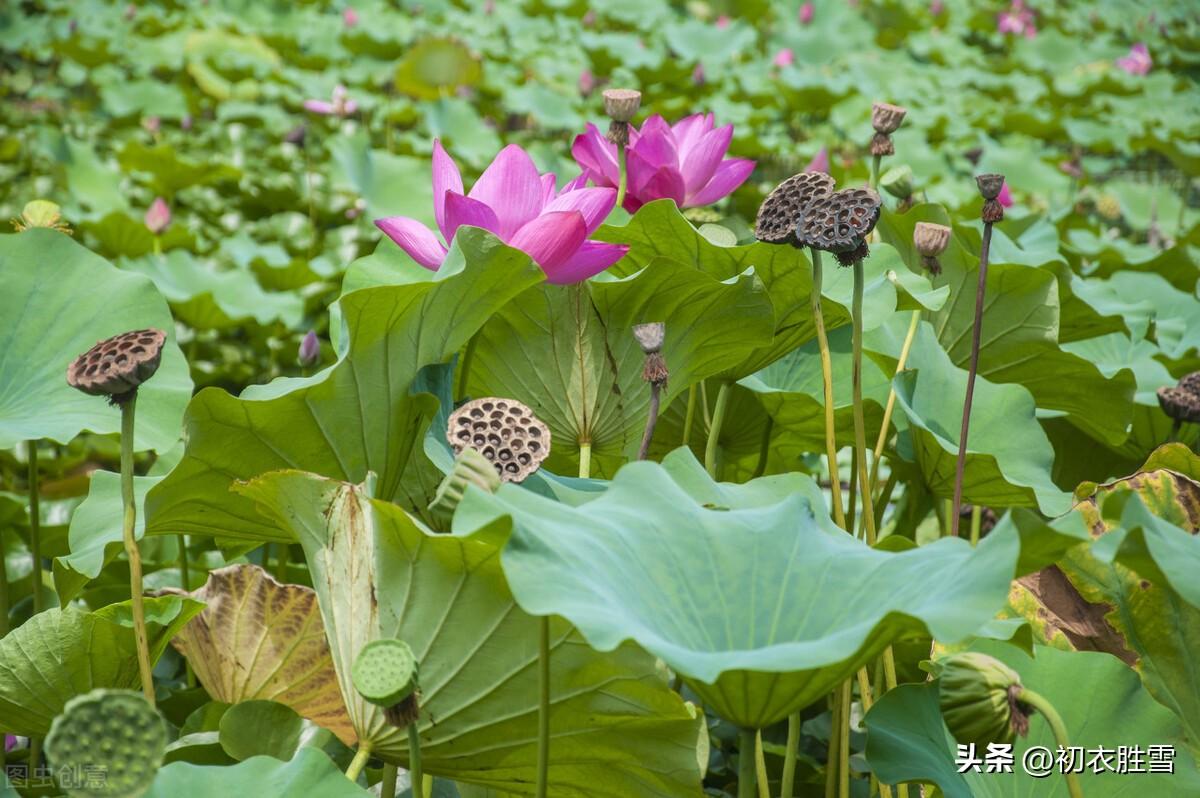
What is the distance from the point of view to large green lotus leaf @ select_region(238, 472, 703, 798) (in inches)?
27.6

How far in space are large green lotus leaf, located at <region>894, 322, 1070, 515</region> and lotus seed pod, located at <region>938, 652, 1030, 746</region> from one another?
1.25 feet

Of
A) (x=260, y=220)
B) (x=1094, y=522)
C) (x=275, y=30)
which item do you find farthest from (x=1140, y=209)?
(x=275, y=30)

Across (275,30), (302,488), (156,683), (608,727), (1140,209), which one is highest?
(302,488)

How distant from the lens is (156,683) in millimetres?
1157

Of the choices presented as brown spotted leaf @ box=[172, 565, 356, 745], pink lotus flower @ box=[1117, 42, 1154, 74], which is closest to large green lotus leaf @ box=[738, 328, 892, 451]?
brown spotted leaf @ box=[172, 565, 356, 745]

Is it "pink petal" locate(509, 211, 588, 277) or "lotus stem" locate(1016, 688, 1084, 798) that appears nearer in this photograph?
"lotus stem" locate(1016, 688, 1084, 798)

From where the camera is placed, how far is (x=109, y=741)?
50 centimetres

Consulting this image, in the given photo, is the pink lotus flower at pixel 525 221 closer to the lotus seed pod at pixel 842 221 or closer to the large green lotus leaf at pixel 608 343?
the large green lotus leaf at pixel 608 343

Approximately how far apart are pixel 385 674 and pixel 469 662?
0.16 meters

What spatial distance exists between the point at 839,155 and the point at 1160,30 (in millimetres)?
3800

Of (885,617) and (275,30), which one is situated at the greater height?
(885,617)

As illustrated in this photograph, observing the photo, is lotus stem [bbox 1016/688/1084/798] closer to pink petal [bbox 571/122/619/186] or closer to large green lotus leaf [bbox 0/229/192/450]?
pink petal [bbox 571/122/619/186]

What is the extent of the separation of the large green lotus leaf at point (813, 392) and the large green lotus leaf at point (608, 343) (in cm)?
11

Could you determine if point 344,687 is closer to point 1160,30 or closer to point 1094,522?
point 1094,522
